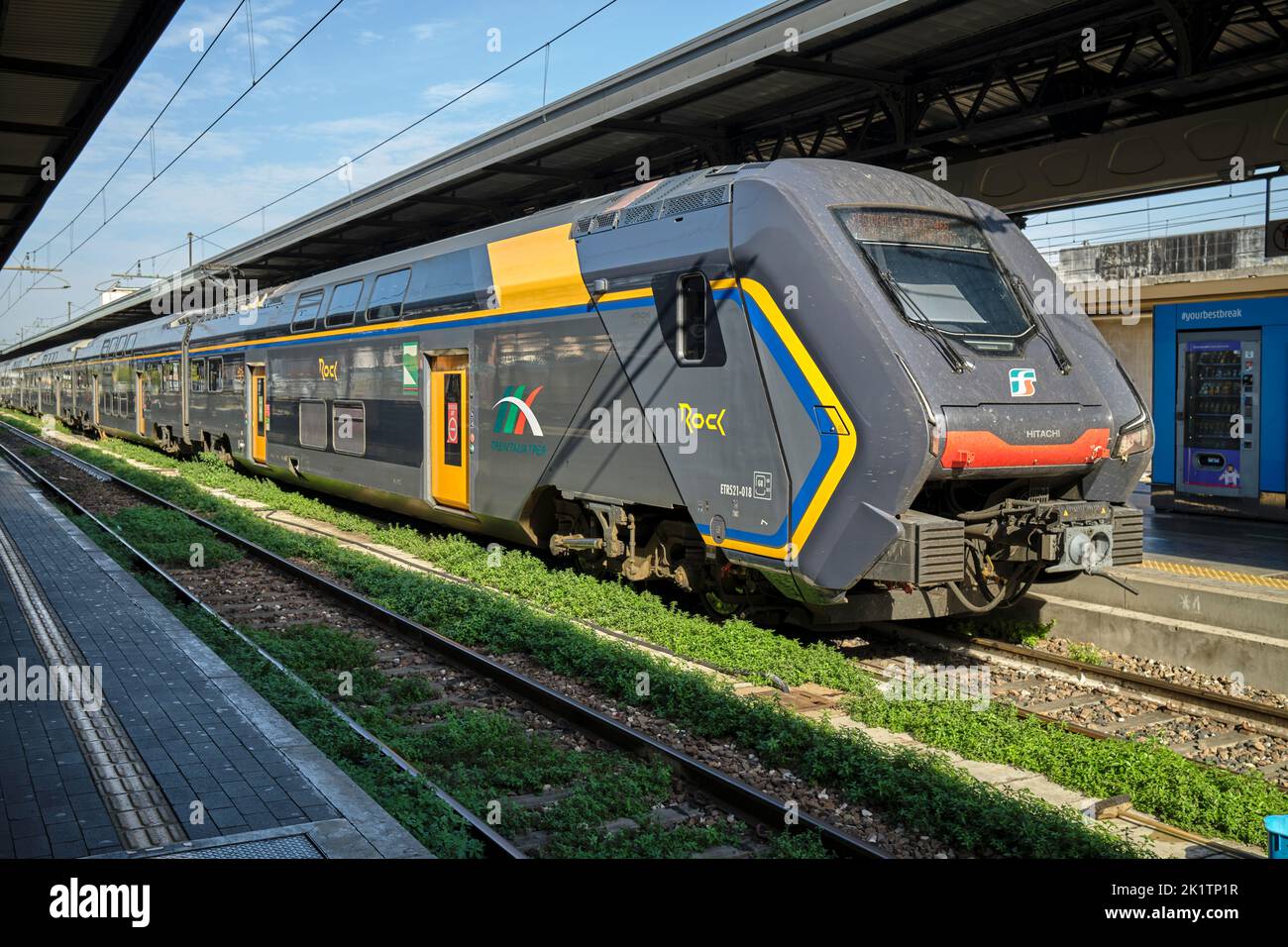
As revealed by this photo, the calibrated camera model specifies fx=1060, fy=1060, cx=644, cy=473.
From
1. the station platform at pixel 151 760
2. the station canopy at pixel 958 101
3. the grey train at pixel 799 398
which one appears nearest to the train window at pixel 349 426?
the grey train at pixel 799 398

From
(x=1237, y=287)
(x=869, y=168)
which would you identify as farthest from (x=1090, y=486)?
(x=1237, y=287)

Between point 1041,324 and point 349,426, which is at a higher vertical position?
point 1041,324

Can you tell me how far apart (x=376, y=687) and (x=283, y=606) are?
318 cm

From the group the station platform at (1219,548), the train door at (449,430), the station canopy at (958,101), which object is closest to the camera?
the station canopy at (958,101)

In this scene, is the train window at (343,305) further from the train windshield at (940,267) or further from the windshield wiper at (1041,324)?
the windshield wiper at (1041,324)

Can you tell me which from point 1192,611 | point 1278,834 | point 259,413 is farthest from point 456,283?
point 1278,834

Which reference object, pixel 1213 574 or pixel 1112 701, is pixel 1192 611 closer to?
pixel 1213 574

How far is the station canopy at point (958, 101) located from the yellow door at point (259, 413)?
17.7ft

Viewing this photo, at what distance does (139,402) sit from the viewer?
28.6 metres

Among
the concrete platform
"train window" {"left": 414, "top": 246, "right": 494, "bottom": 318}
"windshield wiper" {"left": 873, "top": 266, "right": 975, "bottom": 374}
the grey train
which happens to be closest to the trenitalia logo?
the grey train

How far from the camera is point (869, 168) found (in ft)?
27.0

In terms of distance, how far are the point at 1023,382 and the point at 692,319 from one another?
254 centimetres

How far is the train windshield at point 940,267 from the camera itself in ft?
24.8
